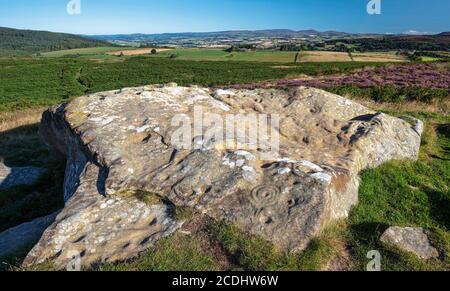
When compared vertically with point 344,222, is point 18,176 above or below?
below

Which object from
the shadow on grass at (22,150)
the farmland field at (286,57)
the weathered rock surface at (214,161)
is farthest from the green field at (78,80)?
the weathered rock surface at (214,161)

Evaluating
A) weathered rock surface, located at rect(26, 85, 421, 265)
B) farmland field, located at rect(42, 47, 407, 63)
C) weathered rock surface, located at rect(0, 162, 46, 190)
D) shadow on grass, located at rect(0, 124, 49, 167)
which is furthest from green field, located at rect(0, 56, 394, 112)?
weathered rock surface, located at rect(26, 85, 421, 265)

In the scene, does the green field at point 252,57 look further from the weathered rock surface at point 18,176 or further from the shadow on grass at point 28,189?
the weathered rock surface at point 18,176

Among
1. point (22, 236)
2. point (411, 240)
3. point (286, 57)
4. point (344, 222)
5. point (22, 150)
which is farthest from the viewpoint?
point (286, 57)

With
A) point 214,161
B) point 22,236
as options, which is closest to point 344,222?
point 214,161

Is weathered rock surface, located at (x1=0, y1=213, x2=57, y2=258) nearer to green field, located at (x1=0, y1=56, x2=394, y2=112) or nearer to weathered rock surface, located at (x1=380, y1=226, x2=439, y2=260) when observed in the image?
weathered rock surface, located at (x1=380, y1=226, x2=439, y2=260)

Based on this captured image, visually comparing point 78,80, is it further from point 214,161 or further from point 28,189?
point 214,161

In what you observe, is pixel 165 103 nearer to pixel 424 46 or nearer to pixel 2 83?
pixel 2 83
